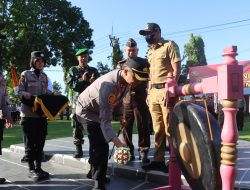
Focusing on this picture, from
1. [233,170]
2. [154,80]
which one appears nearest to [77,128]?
[154,80]

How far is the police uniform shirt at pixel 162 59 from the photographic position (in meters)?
4.85

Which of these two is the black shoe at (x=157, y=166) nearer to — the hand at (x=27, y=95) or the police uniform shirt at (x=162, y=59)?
the police uniform shirt at (x=162, y=59)

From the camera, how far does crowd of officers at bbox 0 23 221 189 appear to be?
3871 millimetres

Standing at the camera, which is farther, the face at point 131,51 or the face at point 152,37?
the face at point 131,51

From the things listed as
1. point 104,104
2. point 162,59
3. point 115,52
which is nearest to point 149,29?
point 162,59

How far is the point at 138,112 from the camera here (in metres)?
5.66

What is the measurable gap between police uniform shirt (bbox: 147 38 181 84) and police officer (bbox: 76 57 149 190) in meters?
0.67

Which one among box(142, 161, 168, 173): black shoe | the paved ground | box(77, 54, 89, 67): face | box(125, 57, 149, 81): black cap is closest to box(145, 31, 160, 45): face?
box(125, 57, 149, 81): black cap

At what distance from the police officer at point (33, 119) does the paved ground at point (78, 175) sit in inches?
9.5

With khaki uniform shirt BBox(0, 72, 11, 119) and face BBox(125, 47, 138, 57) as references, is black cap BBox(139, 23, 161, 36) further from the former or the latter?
khaki uniform shirt BBox(0, 72, 11, 119)

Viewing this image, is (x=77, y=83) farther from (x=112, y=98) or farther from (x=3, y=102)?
(x=112, y=98)

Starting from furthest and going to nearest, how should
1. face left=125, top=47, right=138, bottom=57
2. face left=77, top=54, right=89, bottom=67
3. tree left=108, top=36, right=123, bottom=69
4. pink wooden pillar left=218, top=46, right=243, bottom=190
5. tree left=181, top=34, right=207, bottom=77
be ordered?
tree left=181, top=34, right=207, bottom=77 → tree left=108, top=36, right=123, bottom=69 → face left=77, top=54, right=89, bottom=67 → face left=125, top=47, right=138, bottom=57 → pink wooden pillar left=218, top=46, right=243, bottom=190

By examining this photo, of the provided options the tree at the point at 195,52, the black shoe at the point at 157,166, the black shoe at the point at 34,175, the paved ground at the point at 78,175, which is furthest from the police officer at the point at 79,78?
the tree at the point at 195,52

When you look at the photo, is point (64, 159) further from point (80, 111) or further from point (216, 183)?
point (216, 183)
